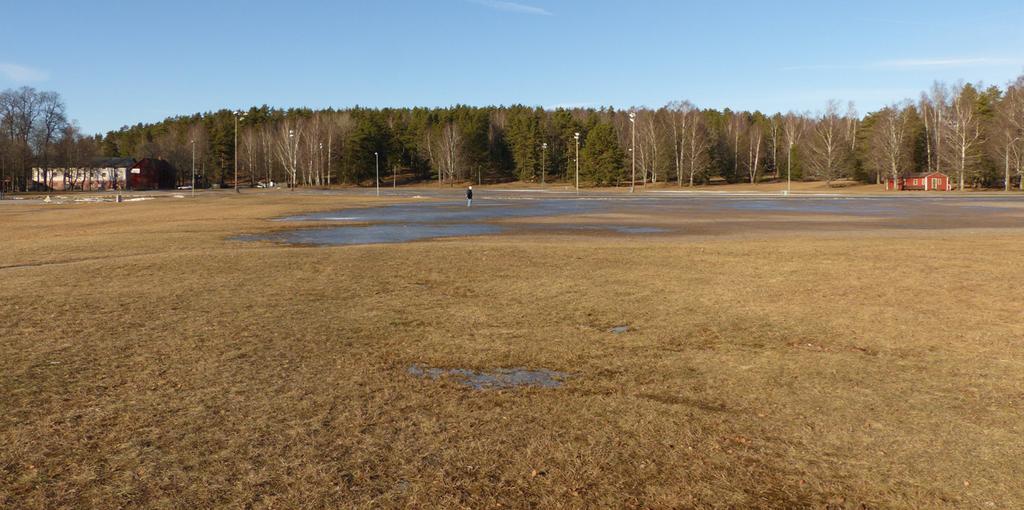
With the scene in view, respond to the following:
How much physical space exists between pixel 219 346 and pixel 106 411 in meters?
2.50

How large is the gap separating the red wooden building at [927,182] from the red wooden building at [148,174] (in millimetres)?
126548

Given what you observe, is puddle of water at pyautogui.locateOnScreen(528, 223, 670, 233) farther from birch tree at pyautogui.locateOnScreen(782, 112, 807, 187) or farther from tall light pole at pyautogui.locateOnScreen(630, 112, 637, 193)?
birch tree at pyautogui.locateOnScreen(782, 112, 807, 187)

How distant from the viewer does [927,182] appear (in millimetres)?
102750

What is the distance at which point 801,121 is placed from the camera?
546 ft

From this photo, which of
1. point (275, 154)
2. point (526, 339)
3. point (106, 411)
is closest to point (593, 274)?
point (526, 339)

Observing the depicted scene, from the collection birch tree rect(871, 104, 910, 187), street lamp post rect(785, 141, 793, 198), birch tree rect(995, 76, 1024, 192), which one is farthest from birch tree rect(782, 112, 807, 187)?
birch tree rect(995, 76, 1024, 192)

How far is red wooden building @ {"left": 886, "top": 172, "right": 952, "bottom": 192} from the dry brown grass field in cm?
9869

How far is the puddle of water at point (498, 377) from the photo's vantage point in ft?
24.8

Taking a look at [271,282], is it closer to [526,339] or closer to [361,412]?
[526,339]

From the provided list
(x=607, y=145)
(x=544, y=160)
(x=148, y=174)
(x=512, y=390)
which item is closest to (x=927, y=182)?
(x=607, y=145)

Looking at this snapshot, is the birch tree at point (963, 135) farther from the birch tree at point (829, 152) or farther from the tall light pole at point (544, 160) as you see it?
the tall light pole at point (544, 160)

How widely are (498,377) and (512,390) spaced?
1.66 feet

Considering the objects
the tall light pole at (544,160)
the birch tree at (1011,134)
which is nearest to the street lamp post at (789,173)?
the birch tree at (1011,134)

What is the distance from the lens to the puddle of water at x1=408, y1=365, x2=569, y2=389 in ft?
24.8
